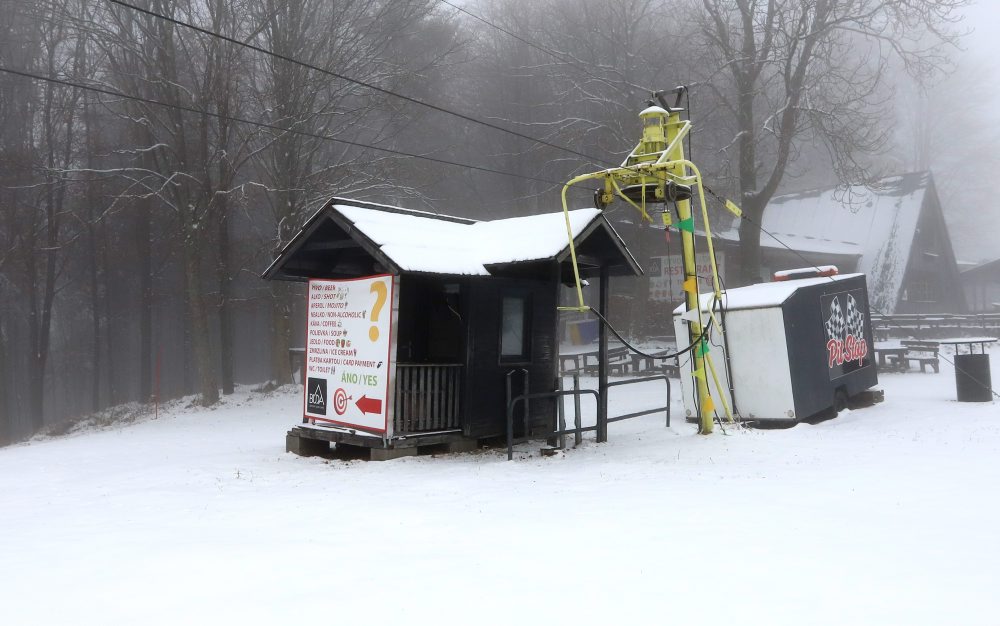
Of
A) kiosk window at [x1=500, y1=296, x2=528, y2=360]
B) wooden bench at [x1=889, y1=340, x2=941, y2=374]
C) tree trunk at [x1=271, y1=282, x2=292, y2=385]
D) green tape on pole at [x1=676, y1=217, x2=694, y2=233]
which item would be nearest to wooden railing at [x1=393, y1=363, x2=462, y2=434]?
kiosk window at [x1=500, y1=296, x2=528, y2=360]

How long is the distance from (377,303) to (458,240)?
1.84 metres

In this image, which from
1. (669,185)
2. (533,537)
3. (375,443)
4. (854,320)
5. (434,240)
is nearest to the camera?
(533,537)

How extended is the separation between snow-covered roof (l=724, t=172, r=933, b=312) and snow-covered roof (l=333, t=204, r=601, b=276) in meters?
23.8

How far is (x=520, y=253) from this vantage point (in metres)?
11.2

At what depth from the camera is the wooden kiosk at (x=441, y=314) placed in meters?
10.8

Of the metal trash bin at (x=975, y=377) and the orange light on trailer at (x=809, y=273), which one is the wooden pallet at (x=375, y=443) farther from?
the metal trash bin at (x=975, y=377)

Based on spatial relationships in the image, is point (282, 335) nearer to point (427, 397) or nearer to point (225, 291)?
point (225, 291)

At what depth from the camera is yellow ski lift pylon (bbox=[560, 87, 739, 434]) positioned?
36.9 ft

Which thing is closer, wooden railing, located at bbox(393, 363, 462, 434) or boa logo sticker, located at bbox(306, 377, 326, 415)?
wooden railing, located at bbox(393, 363, 462, 434)

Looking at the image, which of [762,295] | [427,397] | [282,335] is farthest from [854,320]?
[282,335]

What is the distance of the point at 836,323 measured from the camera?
1487 cm

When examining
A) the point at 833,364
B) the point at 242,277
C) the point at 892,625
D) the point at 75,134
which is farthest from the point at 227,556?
the point at 242,277

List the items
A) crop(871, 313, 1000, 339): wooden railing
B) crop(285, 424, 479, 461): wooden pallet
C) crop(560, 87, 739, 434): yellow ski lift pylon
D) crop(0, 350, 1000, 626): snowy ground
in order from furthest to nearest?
crop(871, 313, 1000, 339): wooden railing, crop(560, 87, 739, 434): yellow ski lift pylon, crop(285, 424, 479, 461): wooden pallet, crop(0, 350, 1000, 626): snowy ground

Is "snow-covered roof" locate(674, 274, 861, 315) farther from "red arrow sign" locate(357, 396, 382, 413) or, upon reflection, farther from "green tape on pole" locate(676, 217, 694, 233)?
"red arrow sign" locate(357, 396, 382, 413)
